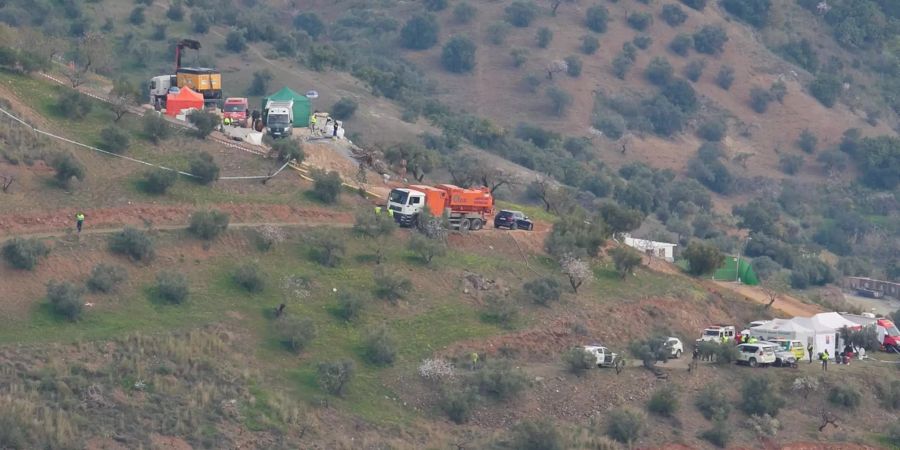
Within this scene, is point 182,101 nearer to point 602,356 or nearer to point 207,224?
point 207,224

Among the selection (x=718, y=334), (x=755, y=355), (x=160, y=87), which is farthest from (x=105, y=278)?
(x=160, y=87)

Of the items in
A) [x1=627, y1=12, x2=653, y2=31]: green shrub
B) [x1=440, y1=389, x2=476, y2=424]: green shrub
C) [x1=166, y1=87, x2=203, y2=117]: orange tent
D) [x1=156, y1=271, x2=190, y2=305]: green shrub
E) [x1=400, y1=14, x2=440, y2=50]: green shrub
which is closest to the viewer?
[x1=440, y1=389, x2=476, y2=424]: green shrub

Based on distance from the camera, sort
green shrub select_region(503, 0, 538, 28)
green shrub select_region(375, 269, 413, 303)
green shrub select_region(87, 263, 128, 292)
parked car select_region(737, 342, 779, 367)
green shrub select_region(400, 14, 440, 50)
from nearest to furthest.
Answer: green shrub select_region(87, 263, 128, 292) < green shrub select_region(375, 269, 413, 303) < parked car select_region(737, 342, 779, 367) < green shrub select_region(503, 0, 538, 28) < green shrub select_region(400, 14, 440, 50)

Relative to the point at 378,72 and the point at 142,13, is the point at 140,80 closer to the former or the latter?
the point at 142,13

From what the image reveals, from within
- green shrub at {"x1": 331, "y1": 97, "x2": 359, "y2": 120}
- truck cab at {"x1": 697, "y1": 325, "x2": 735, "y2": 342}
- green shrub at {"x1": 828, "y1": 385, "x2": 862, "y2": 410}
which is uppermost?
truck cab at {"x1": 697, "y1": 325, "x2": 735, "y2": 342}

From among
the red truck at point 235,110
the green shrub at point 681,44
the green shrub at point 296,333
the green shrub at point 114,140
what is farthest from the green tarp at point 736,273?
the green shrub at point 681,44

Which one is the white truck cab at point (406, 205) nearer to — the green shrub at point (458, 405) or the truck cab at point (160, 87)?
the green shrub at point (458, 405)

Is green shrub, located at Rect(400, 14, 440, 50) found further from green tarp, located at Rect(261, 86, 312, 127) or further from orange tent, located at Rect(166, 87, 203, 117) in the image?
orange tent, located at Rect(166, 87, 203, 117)

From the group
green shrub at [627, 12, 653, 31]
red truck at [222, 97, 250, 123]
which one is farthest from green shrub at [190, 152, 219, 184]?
green shrub at [627, 12, 653, 31]
